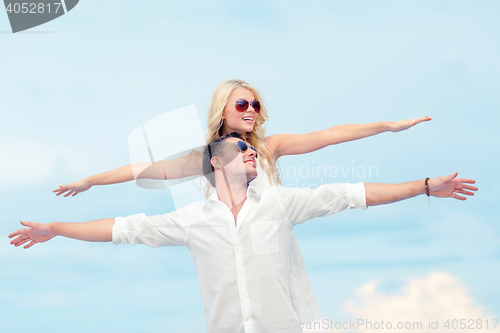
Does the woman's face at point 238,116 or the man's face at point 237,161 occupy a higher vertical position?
the woman's face at point 238,116

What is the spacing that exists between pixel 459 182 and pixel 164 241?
3.05 meters

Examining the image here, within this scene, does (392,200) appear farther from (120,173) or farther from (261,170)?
(120,173)

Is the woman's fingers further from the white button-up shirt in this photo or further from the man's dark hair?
the man's dark hair

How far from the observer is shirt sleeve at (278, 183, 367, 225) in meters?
4.71

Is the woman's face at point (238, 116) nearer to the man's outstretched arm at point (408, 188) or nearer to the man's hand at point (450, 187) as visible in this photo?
the man's outstretched arm at point (408, 188)

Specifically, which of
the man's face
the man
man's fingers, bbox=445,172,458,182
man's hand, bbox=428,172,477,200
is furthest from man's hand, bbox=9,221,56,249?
man's fingers, bbox=445,172,458,182

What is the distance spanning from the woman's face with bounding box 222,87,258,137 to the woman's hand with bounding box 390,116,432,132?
1.94 m

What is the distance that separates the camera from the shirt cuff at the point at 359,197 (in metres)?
4.68

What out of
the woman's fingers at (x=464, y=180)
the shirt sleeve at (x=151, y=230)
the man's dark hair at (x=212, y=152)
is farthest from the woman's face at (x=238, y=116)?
the woman's fingers at (x=464, y=180)

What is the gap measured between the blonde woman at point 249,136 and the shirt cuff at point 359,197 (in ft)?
6.61

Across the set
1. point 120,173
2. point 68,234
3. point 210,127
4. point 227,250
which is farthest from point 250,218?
point 120,173

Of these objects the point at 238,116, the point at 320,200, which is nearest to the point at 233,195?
the point at 320,200

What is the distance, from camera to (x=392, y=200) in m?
4.69

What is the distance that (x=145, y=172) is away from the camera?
701 centimetres
